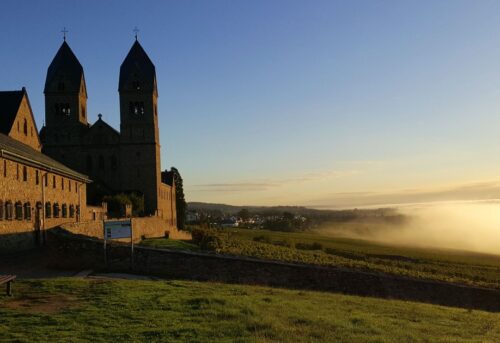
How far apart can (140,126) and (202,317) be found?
64430mm

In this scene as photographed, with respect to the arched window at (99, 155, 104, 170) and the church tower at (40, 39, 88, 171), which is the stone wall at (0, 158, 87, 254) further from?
the church tower at (40, 39, 88, 171)

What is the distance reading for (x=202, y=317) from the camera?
36.9 ft

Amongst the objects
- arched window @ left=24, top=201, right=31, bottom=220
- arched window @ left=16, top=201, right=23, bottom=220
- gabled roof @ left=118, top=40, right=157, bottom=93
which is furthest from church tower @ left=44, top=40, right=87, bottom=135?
arched window @ left=16, top=201, right=23, bottom=220

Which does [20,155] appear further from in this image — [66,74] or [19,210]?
[66,74]

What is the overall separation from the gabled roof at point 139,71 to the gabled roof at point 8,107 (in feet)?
109

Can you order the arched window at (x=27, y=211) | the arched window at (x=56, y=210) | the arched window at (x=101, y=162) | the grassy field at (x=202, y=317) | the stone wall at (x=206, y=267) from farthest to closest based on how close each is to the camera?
the arched window at (x=101, y=162)
the arched window at (x=56, y=210)
the arched window at (x=27, y=211)
the stone wall at (x=206, y=267)
the grassy field at (x=202, y=317)

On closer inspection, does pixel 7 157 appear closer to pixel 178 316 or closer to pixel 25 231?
pixel 25 231

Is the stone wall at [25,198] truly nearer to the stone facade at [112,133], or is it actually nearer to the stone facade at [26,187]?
the stone facade at [26,187]

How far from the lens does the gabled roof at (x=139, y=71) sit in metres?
74.7

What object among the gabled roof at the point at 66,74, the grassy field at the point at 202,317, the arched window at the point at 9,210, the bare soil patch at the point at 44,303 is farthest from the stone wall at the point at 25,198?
the gabled roof at the point at 66,74

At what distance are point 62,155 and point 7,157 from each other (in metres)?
47.6

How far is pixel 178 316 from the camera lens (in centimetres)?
1130

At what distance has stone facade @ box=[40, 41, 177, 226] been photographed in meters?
72.5

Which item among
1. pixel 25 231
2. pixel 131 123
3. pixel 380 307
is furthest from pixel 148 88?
pixel 380 307
